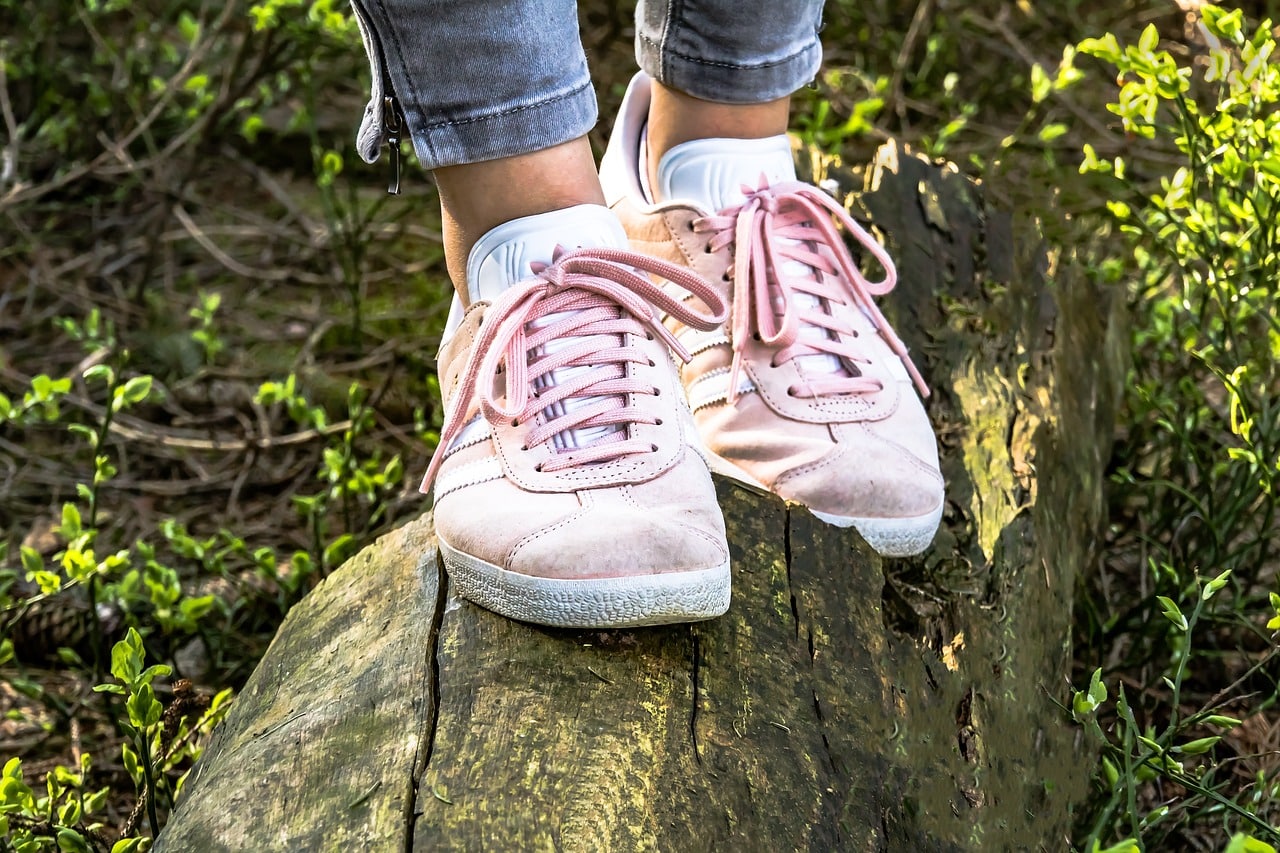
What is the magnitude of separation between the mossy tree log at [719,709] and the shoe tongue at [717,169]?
1.29ft

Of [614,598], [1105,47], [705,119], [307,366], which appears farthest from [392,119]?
[307,366]

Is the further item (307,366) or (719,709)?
(307,366)

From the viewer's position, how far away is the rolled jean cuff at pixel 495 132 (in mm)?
1095

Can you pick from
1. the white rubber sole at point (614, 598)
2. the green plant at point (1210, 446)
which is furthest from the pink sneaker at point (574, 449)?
the green plant at point (1210, 446)

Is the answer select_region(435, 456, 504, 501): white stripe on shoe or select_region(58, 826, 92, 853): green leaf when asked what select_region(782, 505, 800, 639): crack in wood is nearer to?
select_region(435, 456, 504, 501): white stripe on shoe

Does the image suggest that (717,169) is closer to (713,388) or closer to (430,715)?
(713,388)

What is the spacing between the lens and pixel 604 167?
4.99ft

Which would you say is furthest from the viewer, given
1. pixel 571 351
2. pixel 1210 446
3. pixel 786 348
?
pixel 1210 446

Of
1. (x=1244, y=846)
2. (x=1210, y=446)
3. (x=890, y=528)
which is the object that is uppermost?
(x=1244, y=846)

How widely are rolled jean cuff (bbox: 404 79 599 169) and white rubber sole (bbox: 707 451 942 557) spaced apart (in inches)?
16.3

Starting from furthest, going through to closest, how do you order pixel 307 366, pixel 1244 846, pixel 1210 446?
pixel 307 366 → pixel 1210 446 → pixel 1244 846

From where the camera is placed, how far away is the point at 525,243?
115 cm

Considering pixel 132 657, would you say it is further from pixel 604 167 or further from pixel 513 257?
pixel 604 167

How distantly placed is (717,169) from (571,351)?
0.40 metres
